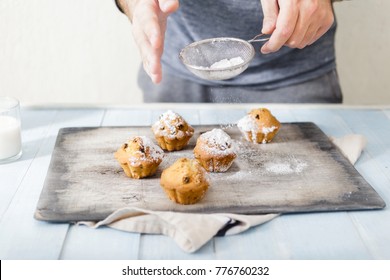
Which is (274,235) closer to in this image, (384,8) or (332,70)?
(332,70)

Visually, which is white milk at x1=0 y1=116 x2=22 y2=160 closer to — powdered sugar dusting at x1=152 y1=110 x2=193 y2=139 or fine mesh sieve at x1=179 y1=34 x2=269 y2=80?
powdered sugar dusting at x1=152 y1=110 x2=193 y2=139

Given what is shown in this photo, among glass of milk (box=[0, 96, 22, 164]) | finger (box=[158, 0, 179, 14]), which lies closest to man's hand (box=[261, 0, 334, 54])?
finger (box=[158, 0, 179, 14])

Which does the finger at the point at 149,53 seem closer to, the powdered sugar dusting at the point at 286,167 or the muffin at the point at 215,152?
the muffin at the point at 215,152

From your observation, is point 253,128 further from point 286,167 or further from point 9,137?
point 9,137

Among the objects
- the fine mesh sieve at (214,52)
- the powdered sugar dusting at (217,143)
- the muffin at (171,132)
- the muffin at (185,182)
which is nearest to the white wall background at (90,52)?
the fine mesh sieve at (214,52)

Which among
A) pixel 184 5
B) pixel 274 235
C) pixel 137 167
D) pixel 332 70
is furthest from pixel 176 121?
pixel 332 70

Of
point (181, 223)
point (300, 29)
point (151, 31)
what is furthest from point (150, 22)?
point (181, 223)
